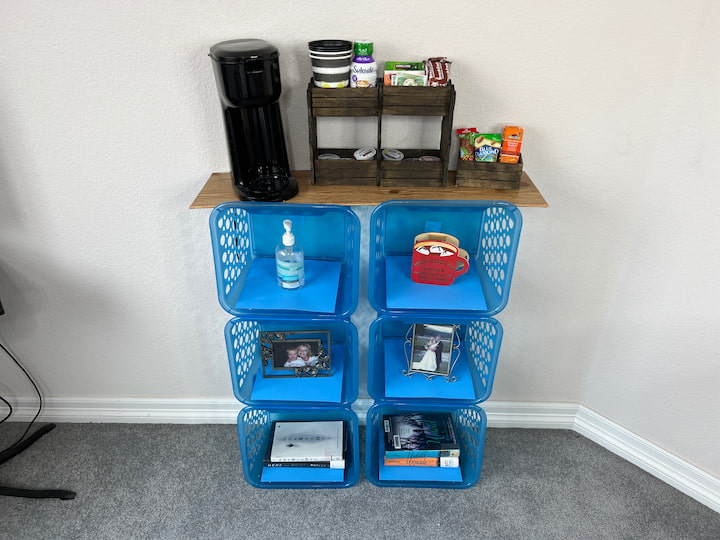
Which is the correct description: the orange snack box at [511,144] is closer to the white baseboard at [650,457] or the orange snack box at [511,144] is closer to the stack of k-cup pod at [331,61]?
the stack of k-cup pod at [331,61]

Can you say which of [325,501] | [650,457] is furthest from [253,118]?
[650,457]

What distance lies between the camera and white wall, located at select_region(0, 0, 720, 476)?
1311 mm

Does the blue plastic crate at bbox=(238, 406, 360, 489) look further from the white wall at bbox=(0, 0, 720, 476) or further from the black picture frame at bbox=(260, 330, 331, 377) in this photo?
the white wall at bbox=(0, 0, 720, 476)

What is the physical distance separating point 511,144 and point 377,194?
359mm

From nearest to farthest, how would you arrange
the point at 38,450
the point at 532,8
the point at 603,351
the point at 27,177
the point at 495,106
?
1. the point at 532,8
2. the point at 495,106
3. the point at 27,177
4. the point at 603,351
5. the point at 38,450

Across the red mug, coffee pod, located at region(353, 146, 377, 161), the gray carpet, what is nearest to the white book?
the gray carpet

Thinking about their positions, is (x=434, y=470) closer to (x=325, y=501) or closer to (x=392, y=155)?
(x=325, y=501)

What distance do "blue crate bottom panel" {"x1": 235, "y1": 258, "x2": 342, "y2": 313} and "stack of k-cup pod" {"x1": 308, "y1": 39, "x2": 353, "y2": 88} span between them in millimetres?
534

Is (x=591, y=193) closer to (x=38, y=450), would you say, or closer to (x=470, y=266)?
(x=470, y=266)

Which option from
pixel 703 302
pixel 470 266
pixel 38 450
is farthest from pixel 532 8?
pixel 38 450

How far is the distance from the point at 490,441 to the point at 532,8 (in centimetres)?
145

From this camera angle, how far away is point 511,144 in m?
1.36

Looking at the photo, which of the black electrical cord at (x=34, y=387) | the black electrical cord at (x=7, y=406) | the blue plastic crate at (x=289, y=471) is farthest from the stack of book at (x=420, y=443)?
the black electrical cord at (x=7, y=406)

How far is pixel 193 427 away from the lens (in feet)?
6.75
